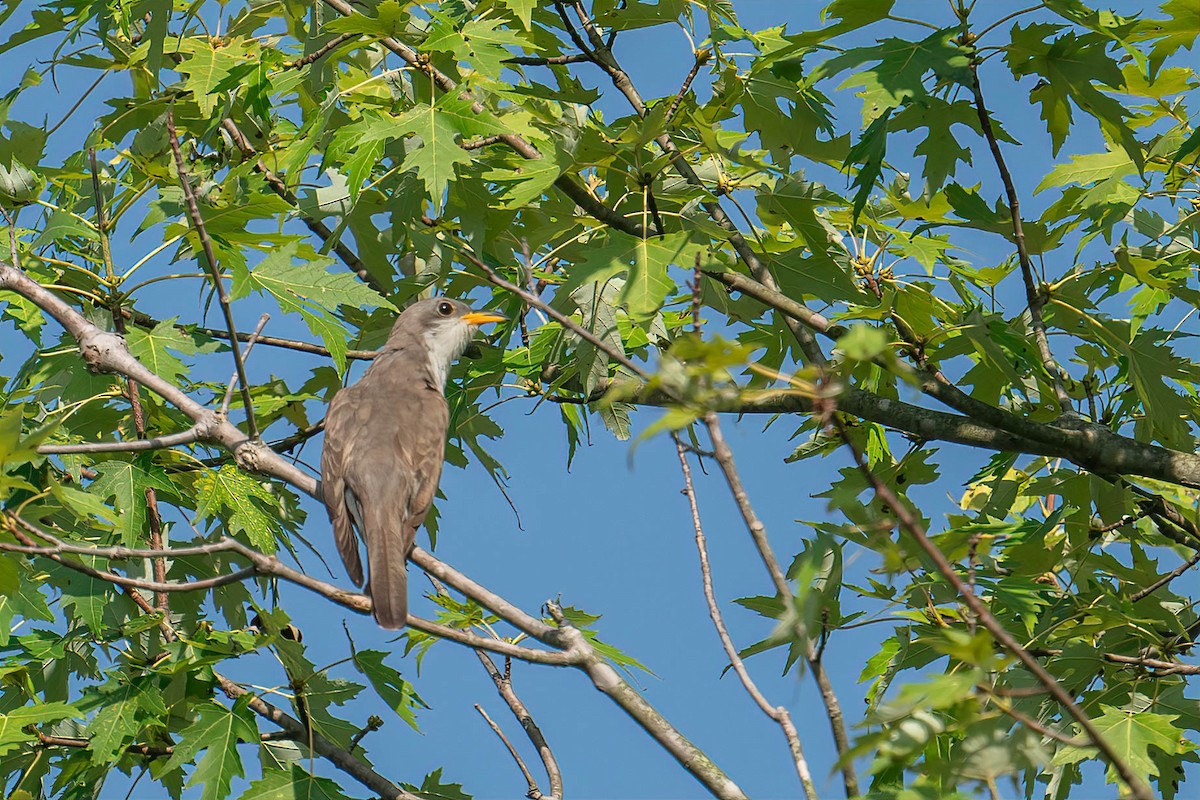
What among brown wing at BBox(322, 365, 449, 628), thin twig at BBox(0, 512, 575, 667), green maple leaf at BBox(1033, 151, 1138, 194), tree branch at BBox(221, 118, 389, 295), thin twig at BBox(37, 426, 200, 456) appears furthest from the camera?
tree branch at BBox(221, 118, 389, 295)

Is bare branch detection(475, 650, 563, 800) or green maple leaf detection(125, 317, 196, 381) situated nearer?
bare branch detection(475, 650, 563, 800)

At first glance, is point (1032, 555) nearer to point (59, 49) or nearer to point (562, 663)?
point (562, 663)

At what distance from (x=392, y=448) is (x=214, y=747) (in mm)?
1758

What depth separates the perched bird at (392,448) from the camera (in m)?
5.72

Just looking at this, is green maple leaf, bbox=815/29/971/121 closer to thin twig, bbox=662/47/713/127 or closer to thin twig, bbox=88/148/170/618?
thin twig, bbox=662/47/713/127

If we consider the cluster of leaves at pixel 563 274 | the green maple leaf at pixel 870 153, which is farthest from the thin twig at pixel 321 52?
the green maple leaf at pixel 870 153

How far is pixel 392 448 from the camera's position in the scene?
6.22 m

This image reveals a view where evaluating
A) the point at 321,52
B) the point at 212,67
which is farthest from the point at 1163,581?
the point at 212,67

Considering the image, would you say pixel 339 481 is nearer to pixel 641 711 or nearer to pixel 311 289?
pixel 311 289

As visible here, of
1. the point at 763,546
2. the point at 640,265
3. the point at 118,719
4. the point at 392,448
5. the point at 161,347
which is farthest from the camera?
the point at 392,448

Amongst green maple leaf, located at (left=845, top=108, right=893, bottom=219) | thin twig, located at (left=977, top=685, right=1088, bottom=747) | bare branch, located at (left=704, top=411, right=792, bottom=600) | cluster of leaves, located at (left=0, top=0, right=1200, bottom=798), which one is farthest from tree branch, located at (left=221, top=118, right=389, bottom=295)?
thin twig, located at (left=977, top=685, right=1088, bottom=747)

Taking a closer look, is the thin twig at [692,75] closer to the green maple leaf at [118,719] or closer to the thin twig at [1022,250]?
the thin twig at [1022,250]

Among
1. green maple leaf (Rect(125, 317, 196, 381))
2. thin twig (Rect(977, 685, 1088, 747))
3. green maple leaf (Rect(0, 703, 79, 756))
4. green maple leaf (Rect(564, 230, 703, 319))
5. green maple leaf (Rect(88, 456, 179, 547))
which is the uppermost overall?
green maple leaf (Rect(125, 317, 196, 381))

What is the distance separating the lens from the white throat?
703 cm
